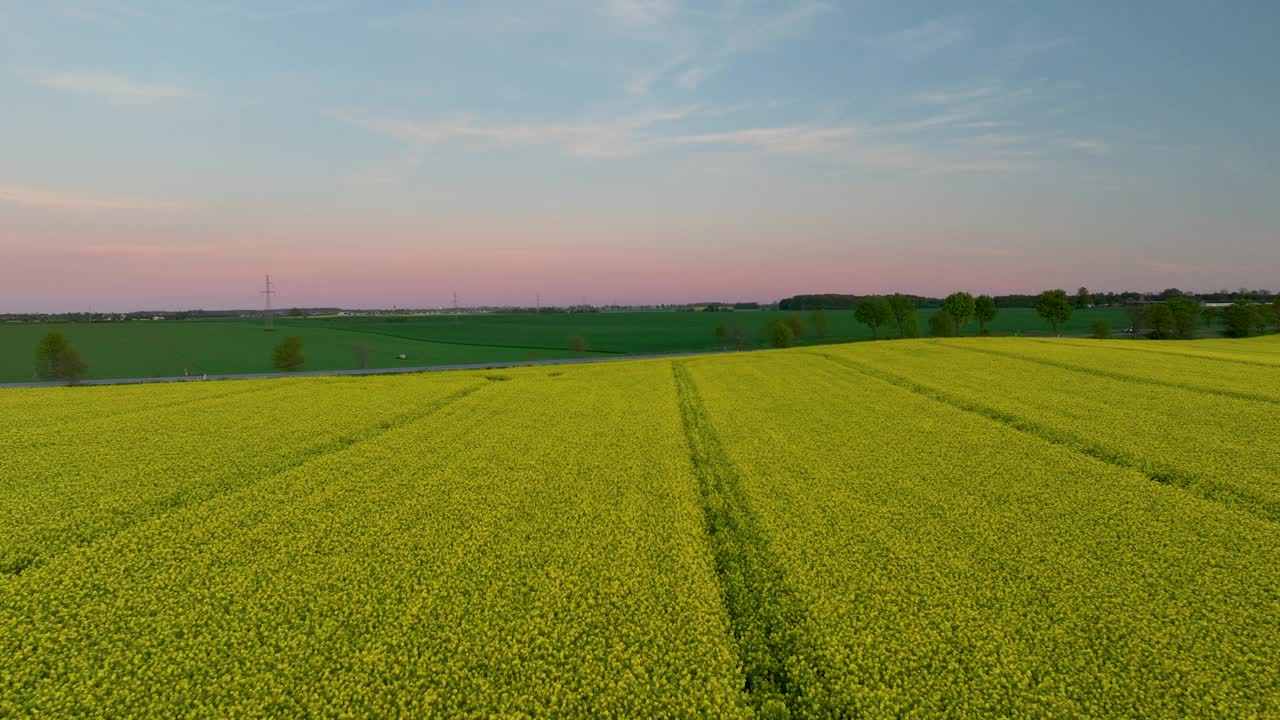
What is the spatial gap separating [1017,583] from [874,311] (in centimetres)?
9964

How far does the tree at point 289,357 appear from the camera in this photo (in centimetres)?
8338

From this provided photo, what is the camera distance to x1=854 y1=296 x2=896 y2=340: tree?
315ft

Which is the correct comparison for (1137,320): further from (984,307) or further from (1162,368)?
(1162,368)

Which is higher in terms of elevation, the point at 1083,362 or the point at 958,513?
the point at 1083,362

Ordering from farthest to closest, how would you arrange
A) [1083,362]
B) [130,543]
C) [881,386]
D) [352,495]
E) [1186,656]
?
1. [1083,362]
2. [881,386]
3. [352,495]
4. [130,543]
5. [1186,656]

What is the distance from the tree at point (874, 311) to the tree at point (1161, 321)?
4145 centimetres

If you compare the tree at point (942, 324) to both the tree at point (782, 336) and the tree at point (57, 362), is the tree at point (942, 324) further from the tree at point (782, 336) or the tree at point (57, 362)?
the tree at point (57, 362)

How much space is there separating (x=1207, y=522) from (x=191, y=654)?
13.2m

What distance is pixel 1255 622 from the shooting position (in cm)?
534

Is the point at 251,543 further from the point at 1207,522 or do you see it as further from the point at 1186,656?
the point at 1207,522

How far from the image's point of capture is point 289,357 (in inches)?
3324

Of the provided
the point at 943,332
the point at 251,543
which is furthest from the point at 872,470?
the point at 943,332

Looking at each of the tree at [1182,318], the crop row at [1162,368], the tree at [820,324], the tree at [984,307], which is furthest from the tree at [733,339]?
the crop row at [1162,368]

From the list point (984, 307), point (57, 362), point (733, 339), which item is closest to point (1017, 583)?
point (984, 307)
